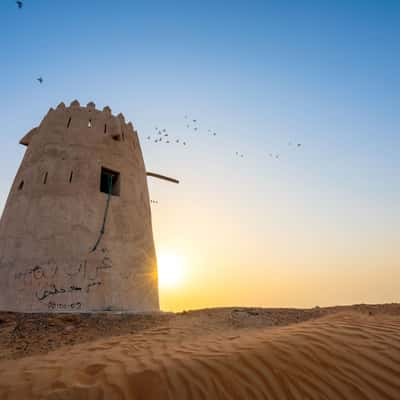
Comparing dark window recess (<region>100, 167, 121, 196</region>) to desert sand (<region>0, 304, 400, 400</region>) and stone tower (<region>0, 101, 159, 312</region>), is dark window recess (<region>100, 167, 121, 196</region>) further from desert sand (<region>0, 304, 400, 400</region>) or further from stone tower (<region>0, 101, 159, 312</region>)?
desert sand (<region>0, 304, 400, 400</region>)

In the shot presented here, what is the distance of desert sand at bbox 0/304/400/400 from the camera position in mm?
2803

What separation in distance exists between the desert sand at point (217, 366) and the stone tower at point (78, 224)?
7.71 feet

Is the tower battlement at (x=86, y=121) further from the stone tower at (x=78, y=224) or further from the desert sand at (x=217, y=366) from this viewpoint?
the desert sand at (x=217, y=366)

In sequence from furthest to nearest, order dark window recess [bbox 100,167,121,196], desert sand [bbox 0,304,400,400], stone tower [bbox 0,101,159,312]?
dark window recess [bbox 100,167,121,196], stone tower [bbox 0,101,159,312], desert sand [bbox 0,304,400,400]

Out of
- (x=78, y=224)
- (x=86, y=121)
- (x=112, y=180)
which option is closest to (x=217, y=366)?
(x=78, y=224)

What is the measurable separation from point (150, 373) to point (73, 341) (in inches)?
101

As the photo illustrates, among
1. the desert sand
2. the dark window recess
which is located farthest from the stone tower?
the desert sand

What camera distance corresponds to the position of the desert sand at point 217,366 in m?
2.80

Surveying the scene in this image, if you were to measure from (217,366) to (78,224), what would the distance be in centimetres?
585

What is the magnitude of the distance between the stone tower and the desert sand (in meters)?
2.35

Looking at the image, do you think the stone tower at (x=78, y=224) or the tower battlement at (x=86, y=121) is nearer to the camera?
the stone tower at (x=78, y=224)

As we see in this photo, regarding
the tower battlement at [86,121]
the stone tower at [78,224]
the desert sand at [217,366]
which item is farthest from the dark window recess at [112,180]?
the desert sand at [217,366]

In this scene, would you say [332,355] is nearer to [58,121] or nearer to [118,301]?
[118,301]

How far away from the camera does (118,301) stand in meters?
7.54
